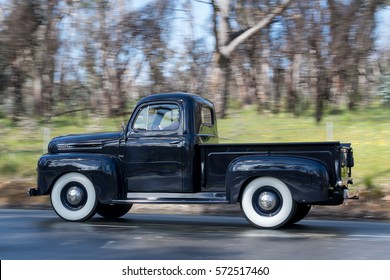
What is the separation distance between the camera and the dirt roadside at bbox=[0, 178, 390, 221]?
13367 millimetres

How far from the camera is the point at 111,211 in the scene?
1237cm

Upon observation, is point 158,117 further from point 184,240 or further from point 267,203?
point 184,240

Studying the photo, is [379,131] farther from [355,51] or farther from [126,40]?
[126,40]

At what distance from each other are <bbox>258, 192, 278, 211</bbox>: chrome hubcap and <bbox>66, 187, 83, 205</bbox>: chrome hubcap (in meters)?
3.06

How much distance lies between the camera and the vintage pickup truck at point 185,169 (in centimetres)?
995

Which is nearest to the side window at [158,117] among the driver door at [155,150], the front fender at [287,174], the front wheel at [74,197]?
the driver door at [155,150]

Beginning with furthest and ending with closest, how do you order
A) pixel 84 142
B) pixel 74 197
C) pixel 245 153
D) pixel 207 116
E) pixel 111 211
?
1. pixel 111 211
2. pixel 207 116
3. pixel 84 142
4. pixel 74 197
5. pixel 245 153

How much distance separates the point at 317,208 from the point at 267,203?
396cm

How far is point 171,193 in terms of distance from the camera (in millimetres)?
10773

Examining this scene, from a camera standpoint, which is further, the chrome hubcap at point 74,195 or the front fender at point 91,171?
the chrome hubcap at point 74,195

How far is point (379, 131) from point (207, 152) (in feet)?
38.6

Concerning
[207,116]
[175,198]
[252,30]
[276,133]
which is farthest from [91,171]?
[252,30]

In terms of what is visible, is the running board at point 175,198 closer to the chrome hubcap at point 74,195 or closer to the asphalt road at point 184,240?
the asphalt road at point 184,240

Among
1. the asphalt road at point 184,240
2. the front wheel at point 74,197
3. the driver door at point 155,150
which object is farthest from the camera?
the front wheel at point 74,197
